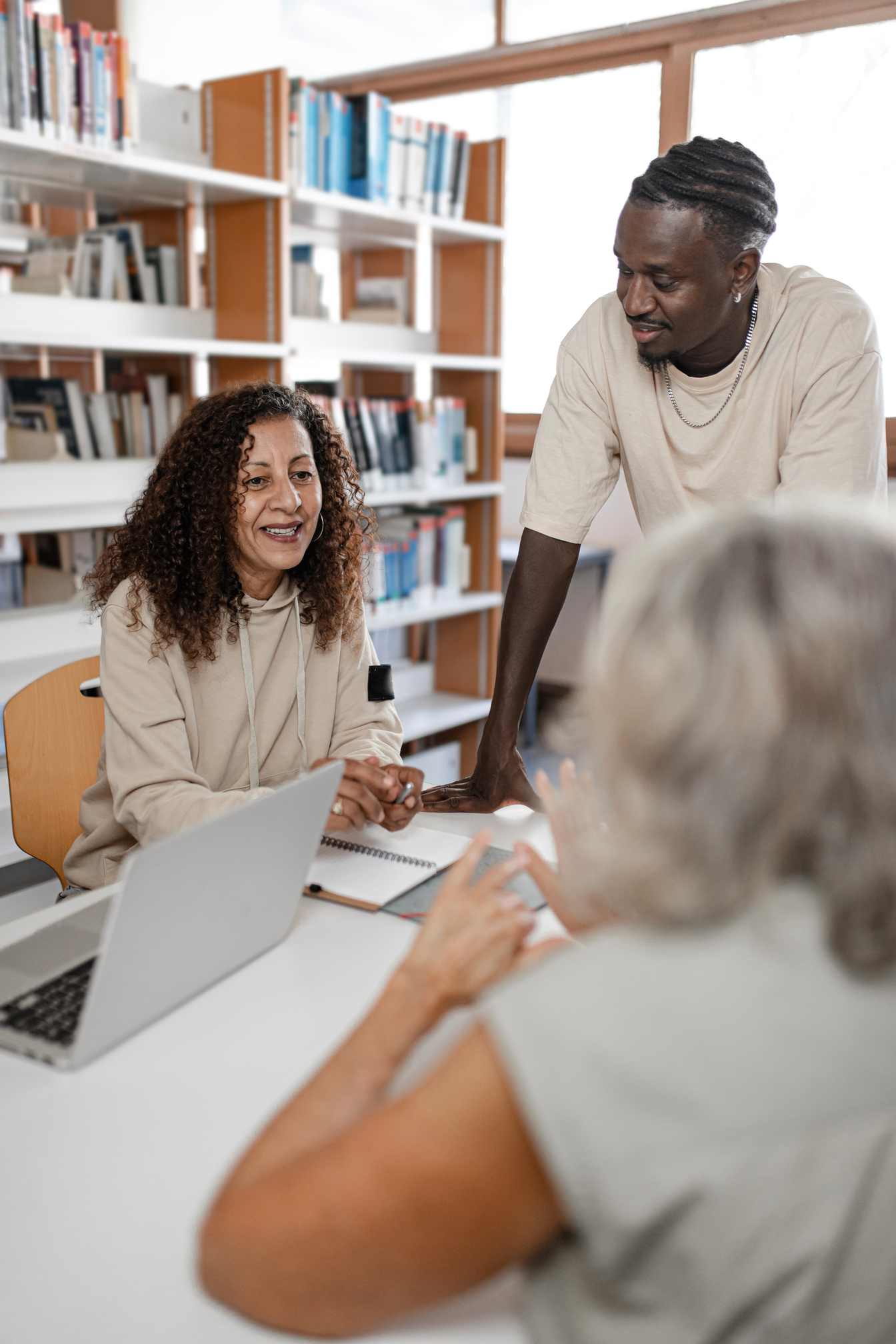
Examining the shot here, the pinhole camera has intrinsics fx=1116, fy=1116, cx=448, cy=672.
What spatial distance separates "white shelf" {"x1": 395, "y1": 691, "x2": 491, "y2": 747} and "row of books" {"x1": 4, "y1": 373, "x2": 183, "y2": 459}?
1180mm

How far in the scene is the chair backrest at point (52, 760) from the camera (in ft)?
5.70

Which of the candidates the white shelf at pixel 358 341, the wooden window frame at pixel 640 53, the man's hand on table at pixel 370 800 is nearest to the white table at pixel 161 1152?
the man's hand on table at pixel 370 800

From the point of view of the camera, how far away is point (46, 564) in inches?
120

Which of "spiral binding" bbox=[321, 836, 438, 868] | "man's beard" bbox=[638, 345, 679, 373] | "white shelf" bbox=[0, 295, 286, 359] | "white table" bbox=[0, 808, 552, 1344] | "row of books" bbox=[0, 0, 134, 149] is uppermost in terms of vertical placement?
"row of books" bbox=[0, 0, 134, 149]

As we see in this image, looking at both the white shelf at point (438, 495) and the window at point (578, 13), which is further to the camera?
the window at point (578, 13)

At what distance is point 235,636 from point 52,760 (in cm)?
38

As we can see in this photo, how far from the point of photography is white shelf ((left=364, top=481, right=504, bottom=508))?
11.4 feet

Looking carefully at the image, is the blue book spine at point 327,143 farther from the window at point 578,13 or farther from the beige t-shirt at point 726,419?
the beige t-shirt at point 726,419

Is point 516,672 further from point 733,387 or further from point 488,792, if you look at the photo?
point 733,387

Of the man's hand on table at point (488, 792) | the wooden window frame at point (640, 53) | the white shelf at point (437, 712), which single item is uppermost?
the wooden window frame at point (640, 53)

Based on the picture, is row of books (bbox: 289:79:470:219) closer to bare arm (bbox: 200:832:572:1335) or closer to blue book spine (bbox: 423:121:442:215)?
blue book spine (bbox: 423:121:442:215)

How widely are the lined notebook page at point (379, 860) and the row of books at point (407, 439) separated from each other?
206cm

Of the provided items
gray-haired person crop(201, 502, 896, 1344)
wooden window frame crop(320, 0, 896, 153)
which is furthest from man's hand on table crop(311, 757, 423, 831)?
wooden window frame crop(320, 0, 896, 153)

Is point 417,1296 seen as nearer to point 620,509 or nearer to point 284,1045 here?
point 284,1045
